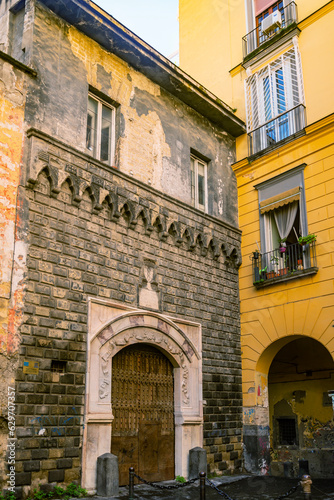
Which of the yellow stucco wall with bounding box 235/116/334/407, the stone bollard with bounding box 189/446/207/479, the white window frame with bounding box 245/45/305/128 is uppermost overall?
the white window frame with bounding box 245/45/305/128

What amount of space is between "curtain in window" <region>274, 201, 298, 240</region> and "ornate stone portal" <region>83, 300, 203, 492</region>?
10.8 ft

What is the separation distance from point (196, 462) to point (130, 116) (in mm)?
7607

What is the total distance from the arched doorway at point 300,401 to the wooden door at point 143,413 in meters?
4.49

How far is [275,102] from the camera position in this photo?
45.0ft

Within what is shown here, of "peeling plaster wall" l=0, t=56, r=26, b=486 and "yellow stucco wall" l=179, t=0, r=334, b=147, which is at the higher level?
"yellow stucco wall" l=179, t=0, r=334, b=147

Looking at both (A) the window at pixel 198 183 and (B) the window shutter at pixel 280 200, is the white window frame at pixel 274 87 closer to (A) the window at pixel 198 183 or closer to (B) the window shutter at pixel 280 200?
(A) the window at pixel 198 183

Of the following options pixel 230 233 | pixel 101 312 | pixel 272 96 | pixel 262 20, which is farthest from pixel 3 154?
pixel 262 20

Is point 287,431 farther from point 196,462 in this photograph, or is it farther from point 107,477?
point 107,477

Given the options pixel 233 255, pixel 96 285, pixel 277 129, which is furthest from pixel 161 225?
pixel 277 129

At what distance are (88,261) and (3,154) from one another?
2.45 metres

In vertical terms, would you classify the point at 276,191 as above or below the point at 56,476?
above

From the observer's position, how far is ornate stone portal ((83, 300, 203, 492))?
8.95 metres

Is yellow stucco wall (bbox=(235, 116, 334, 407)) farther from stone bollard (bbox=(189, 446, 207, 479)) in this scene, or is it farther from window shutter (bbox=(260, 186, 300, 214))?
stone bollard (bbox=(189, 446, 207, 479))

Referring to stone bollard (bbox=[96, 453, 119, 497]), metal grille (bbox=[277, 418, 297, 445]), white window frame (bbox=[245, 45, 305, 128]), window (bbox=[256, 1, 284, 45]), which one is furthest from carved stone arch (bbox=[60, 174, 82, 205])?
metal grille (bbox=[277, 418, 297, 445])
